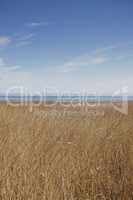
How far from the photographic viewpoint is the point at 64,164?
10.9ft

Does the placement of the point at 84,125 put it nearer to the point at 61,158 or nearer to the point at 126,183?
the point at 61,158

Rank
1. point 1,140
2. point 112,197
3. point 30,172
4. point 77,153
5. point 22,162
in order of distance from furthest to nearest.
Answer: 1. point 1,140
2. point 77,153
3. point 22,162
4. point 30,172
5. point 112,197

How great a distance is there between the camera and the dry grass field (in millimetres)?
2664

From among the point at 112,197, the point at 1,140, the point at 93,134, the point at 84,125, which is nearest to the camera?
the point at 112,197

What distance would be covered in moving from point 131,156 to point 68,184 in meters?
1.50

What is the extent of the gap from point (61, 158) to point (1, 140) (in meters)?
1.20

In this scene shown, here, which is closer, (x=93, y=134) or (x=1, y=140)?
(x=1, y=140)

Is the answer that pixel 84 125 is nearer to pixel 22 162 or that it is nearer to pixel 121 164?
pixel 121 164

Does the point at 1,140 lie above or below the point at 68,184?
above

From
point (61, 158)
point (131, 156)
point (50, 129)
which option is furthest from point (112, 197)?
point (50, 129)

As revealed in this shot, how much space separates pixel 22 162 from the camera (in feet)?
10.6

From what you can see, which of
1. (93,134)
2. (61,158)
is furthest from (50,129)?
(61,158)

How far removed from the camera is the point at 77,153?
3814 millimetres

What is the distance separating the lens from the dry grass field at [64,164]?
266cm
